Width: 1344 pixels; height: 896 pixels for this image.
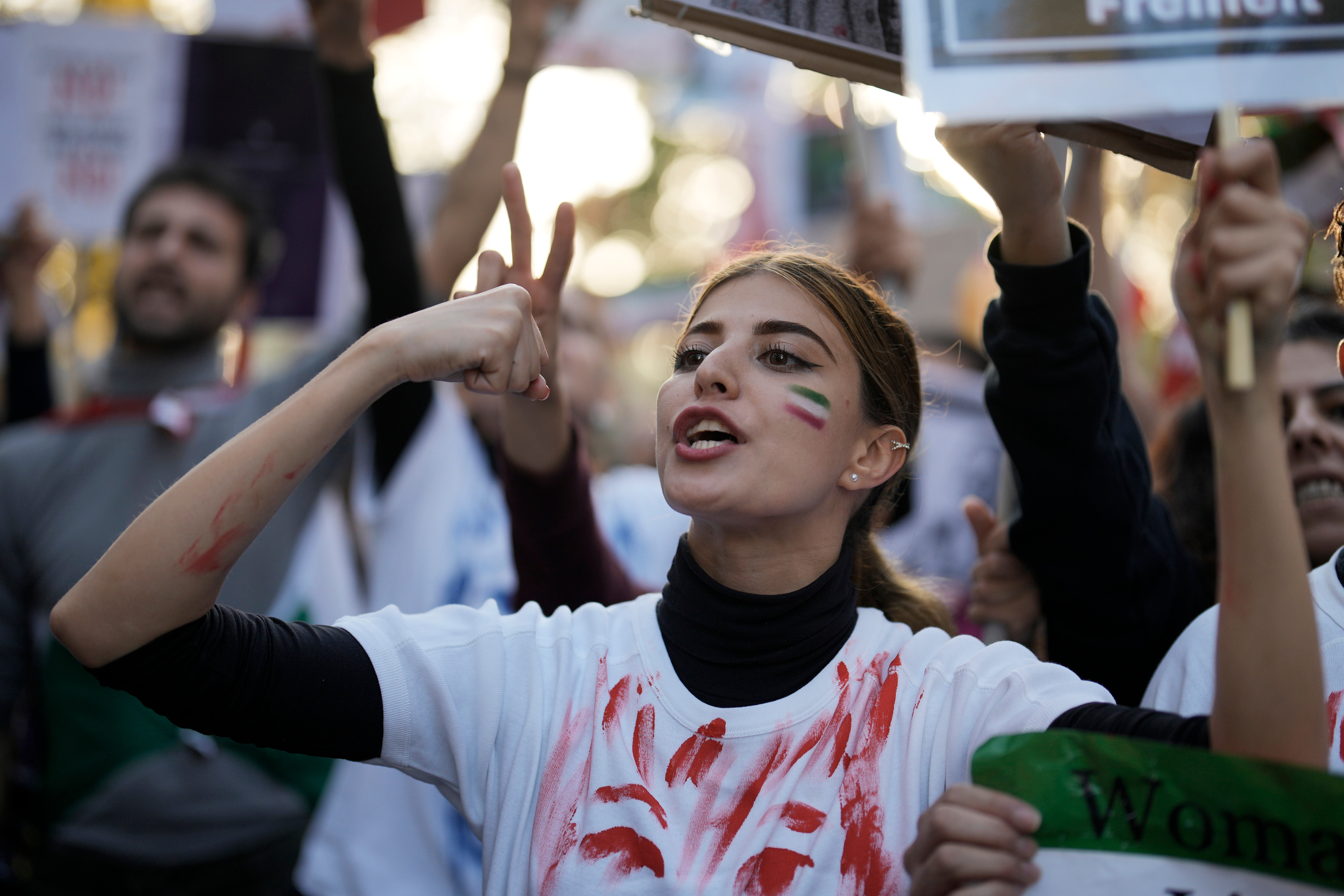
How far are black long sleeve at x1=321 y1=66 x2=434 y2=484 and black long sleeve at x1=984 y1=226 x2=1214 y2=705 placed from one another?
1541 mm

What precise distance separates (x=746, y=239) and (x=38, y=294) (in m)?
4.23

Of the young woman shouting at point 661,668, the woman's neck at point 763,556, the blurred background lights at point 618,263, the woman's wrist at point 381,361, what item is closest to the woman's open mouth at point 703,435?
the young woman shouting at point 661,668

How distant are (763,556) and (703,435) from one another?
23 centimetres

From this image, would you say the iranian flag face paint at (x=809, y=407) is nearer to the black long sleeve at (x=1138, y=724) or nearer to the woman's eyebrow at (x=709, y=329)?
the woman's eyebrow at (x=709, y=329)

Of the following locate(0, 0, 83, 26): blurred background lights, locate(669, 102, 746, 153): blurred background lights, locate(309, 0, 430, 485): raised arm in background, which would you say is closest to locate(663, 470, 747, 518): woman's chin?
locate(309, 0, 430, 485): raised arm in background

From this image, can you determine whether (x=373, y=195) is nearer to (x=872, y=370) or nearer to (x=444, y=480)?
(x=444, y=480)

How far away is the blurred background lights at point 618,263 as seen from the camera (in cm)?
2414

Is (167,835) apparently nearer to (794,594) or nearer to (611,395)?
(794,594)

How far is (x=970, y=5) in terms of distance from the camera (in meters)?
1.30

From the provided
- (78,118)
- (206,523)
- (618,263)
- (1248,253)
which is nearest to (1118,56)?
(1248,253)

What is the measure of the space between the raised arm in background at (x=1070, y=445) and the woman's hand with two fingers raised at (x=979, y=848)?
73 cm

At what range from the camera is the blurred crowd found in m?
1.96

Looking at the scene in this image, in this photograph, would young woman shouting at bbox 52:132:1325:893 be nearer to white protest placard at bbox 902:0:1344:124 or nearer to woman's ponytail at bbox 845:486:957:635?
woman's ponytail at bbox 845:486:957:635

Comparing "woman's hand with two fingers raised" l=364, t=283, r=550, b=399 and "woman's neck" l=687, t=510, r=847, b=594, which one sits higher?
"woman's hand with two fingers raised" l=364, t=283, r=550, b=399
